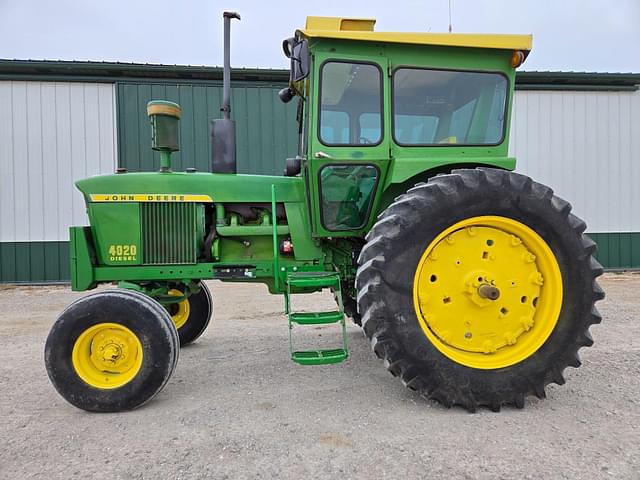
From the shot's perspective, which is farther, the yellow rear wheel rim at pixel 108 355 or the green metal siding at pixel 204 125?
the green metal siding at pixel 204 125

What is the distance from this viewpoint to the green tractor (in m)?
2.90

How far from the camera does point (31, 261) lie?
9.12m

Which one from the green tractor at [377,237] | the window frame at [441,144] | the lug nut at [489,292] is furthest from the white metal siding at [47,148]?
the lug nut at [489,292]

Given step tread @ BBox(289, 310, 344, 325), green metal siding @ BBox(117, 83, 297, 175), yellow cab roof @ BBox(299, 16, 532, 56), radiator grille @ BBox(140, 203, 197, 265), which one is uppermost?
green metal siding @ BBox(117, 83, 297, 175)

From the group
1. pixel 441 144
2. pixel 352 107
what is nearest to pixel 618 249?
pixel 441 144

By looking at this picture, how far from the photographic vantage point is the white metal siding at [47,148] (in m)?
9.12

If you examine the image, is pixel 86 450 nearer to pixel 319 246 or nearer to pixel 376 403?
pixel 376 403

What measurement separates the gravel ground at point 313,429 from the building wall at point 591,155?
7.30 meters

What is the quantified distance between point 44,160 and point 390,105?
334 inches

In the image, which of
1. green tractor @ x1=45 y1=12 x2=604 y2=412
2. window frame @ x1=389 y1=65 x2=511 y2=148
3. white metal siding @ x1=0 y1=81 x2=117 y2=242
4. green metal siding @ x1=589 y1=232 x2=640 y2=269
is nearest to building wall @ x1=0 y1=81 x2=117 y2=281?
white metal siding @ x1=0 y1=81 x2=117 y2=242

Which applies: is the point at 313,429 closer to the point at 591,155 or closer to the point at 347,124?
the point at 347,124

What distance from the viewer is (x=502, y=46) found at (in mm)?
3314

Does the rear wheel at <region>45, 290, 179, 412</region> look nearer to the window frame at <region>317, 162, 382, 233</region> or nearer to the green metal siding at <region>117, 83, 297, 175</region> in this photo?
the window frame at <region>317, 162, 382, 233</region>

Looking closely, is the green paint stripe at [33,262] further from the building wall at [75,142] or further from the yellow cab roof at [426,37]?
the yellow cab roof at [426,37]
